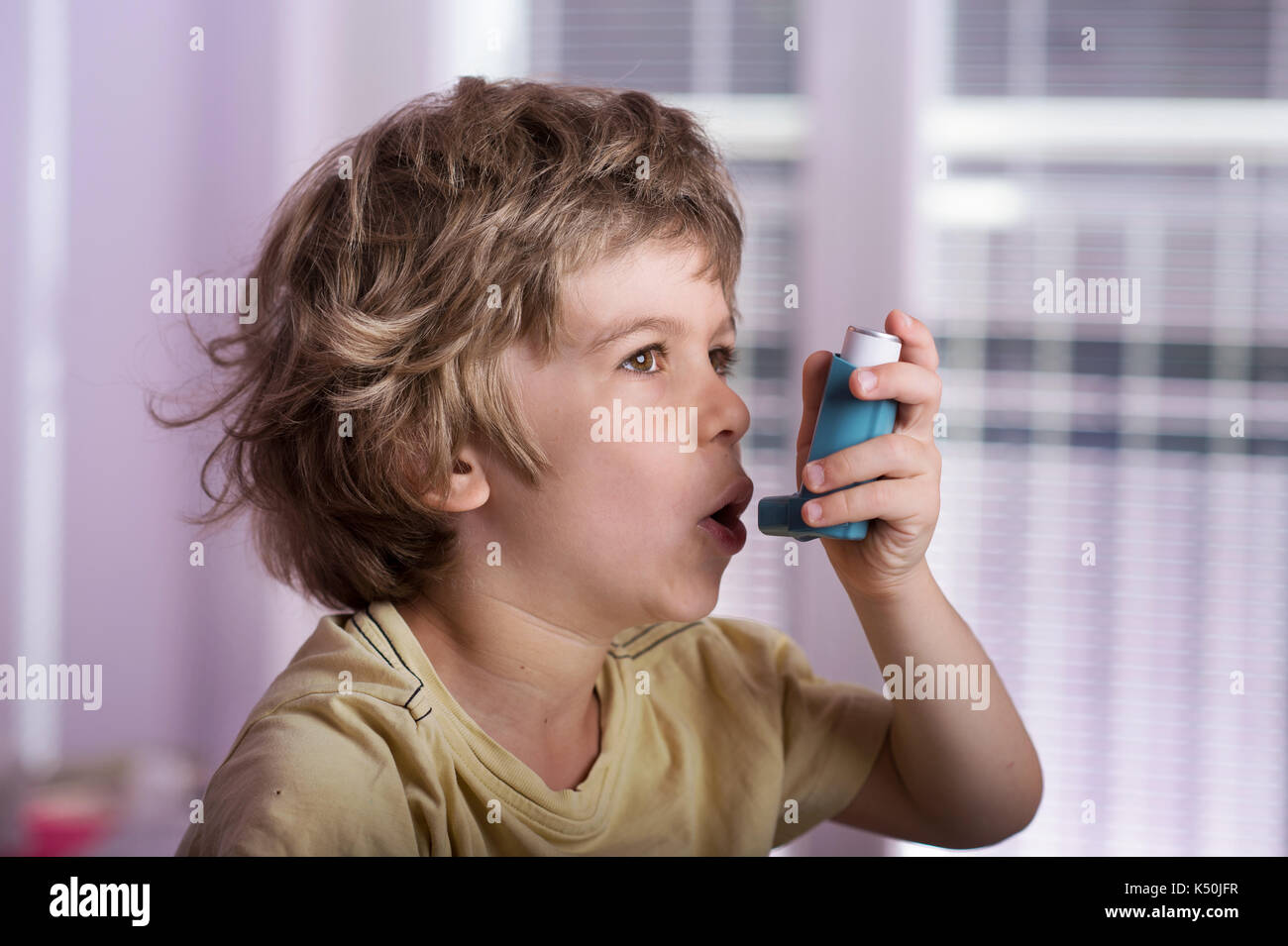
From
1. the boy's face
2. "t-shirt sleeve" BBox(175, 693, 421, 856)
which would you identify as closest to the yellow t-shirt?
"t-shirt sleeve" BBox(175, 693, 421, 856)

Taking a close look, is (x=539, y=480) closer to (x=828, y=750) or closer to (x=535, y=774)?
(x=535, y=774)

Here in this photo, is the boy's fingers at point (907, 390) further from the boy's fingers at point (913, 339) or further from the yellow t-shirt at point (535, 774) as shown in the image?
the yellow t-shirt at point (535, 774)

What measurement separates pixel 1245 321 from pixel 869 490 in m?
0.93

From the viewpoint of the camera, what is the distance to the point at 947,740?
0.77 m

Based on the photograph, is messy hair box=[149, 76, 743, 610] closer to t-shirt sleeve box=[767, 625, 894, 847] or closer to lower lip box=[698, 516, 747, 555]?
lower lip box=[698, 516, 747, 555]

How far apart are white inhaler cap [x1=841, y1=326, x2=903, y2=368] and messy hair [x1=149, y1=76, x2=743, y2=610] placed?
15 centimetres

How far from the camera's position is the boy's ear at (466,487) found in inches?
29.5

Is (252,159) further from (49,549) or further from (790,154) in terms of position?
(790,154)

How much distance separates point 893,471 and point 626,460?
0.18 m

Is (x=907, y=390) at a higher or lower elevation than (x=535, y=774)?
higher

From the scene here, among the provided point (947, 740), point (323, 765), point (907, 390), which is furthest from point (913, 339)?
point (323, 765)

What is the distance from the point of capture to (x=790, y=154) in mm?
1345

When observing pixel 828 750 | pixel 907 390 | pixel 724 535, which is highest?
pixel 907 390

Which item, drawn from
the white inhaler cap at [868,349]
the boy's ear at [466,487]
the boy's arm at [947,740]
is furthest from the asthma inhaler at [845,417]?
the boy's ear at [466,487]
